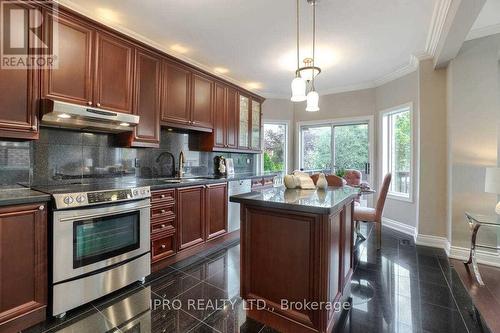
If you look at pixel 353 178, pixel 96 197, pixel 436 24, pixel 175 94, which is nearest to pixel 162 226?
pixel 96 197

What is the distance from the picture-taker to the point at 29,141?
218 cm

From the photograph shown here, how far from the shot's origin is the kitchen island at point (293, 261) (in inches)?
61.1

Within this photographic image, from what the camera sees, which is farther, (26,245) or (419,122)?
(419,122)

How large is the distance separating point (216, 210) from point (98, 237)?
5.05ft

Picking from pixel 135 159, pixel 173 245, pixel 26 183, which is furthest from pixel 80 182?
pixel 173 245

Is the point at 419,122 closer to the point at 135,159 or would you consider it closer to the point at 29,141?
the point at 135,159

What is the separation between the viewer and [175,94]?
3148 mm

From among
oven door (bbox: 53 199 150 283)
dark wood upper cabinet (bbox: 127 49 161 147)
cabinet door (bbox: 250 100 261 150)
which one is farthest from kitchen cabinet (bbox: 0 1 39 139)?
cabinet door (bbox: 250 100 261 150)

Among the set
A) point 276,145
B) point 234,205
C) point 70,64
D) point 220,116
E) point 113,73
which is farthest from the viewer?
Answer: point 276,145

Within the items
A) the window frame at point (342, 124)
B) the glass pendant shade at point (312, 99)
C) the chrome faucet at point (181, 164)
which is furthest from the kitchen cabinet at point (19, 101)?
the window frame at point (342, 124)

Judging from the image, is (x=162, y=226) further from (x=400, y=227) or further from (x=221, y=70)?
(x=400, y=227)

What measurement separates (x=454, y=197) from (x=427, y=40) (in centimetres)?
204

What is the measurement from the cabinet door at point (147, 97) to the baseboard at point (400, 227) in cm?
414

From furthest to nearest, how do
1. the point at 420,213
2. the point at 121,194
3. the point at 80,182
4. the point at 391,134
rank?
1. the point at 391,134
2. the point at 420,213
3. the point at 80,182
4. the point at 121,194
